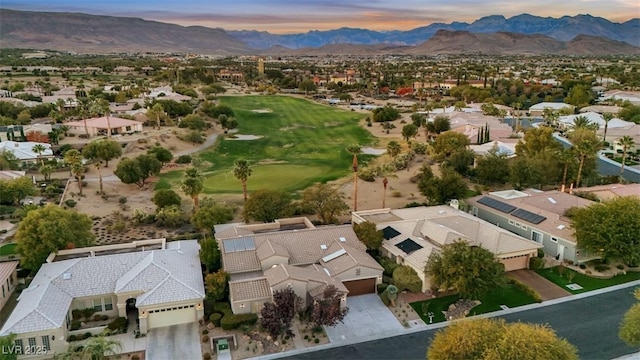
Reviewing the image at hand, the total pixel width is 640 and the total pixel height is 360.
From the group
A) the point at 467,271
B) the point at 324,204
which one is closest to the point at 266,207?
the point at 324,204

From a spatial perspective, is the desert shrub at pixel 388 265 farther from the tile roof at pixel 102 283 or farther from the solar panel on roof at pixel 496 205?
the solar panel on roof at pixel 496 205

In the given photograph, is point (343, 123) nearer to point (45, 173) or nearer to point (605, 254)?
point (45, 173)

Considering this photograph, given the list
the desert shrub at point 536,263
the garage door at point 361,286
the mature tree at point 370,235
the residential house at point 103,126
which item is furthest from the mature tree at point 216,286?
the residential house at point 103,126

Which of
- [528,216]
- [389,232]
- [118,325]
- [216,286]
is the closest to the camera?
[118,325]

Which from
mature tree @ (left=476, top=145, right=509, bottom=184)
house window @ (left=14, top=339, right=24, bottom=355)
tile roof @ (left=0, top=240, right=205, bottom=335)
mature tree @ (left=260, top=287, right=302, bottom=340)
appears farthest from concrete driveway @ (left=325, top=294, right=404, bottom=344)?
mature tree @ (left=476, top=145, right=509, bottom=184)

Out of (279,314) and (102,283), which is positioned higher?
(279,314)

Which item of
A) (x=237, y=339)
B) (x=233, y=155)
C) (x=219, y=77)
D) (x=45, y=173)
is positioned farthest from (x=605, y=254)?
(x=219, y=77)

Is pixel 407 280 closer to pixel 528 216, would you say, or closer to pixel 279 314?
pixel 279 314
